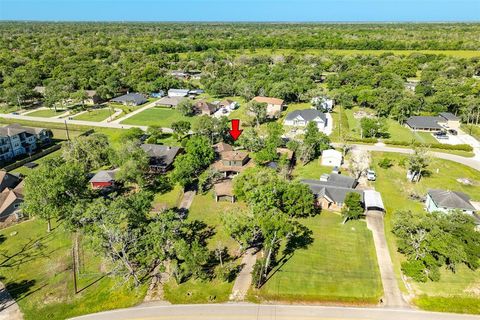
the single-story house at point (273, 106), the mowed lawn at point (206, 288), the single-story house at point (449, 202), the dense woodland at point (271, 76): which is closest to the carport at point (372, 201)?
the single-story house at point (449, 202)

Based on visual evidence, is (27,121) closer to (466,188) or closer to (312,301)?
(312,301)

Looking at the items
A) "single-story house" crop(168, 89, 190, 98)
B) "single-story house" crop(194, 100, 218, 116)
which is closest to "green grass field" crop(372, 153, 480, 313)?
"single-story house" crop(194, 100, 218, 116)

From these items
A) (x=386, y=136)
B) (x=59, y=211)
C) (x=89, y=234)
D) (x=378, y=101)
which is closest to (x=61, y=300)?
(x=89, y=234)

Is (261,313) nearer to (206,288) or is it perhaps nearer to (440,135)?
(206,288)

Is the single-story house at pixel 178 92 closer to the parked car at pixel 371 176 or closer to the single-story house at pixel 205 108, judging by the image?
the single-story house at pixel 205 108

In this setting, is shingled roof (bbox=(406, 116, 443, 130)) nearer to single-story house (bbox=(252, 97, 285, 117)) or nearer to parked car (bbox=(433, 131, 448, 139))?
parked car (bbox=(433, 131, 448, 139))

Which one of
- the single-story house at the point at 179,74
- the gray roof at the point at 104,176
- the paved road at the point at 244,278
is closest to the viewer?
the paved road at the point at 244,278

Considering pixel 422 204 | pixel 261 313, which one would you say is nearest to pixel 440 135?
pixel 422 204
